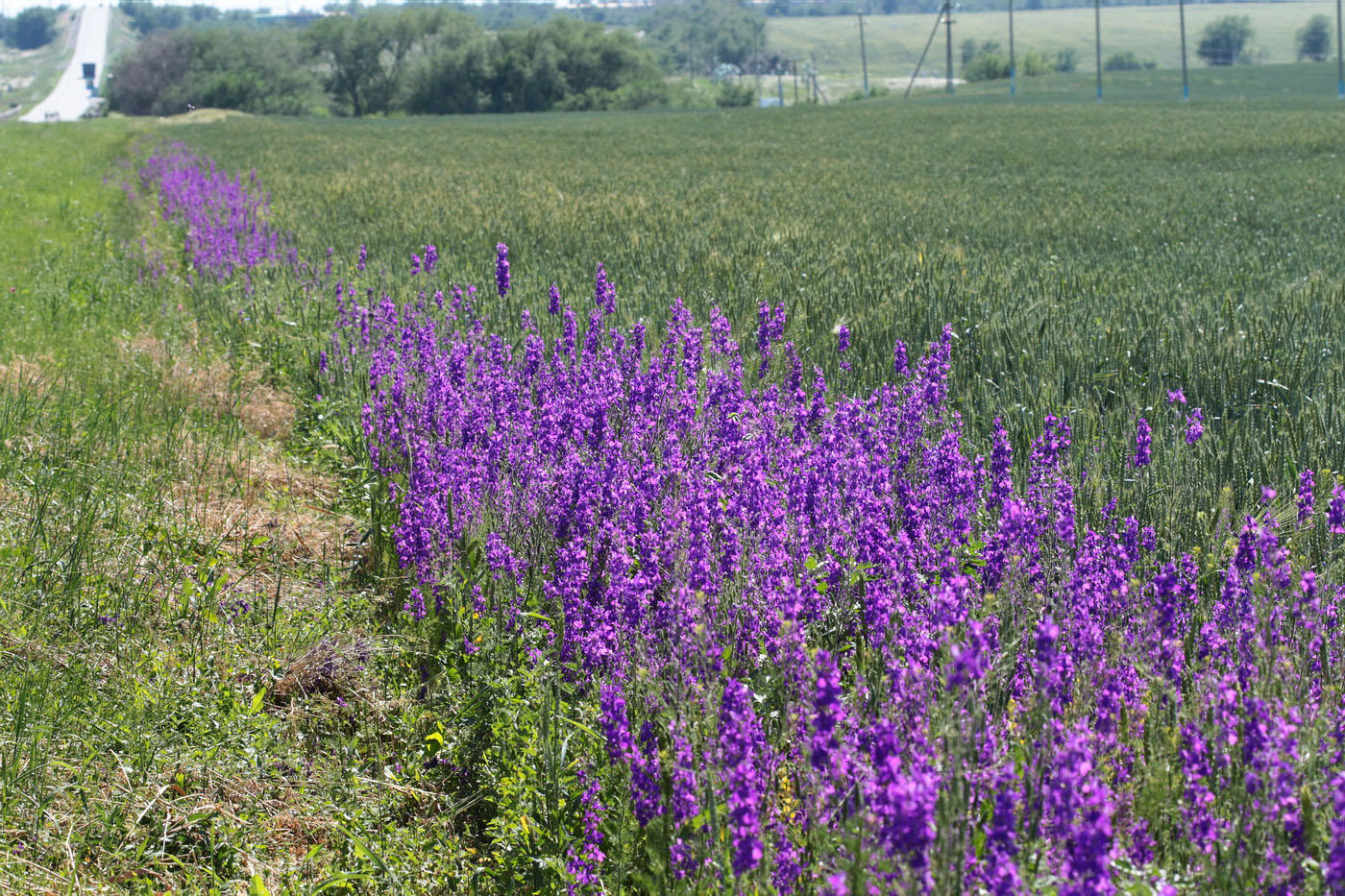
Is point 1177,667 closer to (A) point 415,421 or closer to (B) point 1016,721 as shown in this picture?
(B) point 1016,721

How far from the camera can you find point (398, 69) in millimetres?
101938

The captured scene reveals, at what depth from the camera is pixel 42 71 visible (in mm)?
189250

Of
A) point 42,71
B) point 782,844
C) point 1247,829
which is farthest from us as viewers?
point 42,71

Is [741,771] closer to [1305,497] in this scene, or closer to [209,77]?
[1305,497]

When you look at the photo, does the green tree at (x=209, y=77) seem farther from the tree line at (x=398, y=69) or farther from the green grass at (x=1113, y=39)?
the green grass at (x=1113, y=39)

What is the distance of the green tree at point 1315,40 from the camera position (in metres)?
139

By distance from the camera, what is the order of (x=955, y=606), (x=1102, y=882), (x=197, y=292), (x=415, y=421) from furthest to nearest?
(x=197, y=292), (x=415, y=421), (x=955, y=606), (x=1102, y=882)

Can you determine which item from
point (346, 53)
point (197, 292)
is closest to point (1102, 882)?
point (197, 292)

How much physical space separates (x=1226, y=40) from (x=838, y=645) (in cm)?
16813

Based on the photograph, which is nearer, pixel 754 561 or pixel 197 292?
pixel 754 561

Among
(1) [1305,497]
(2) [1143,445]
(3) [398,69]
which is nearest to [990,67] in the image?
(3) [398,69]

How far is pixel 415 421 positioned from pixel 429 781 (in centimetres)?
227

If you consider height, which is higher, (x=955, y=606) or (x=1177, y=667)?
(x=955, y=606)

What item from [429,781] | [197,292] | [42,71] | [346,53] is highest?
[42,71]
